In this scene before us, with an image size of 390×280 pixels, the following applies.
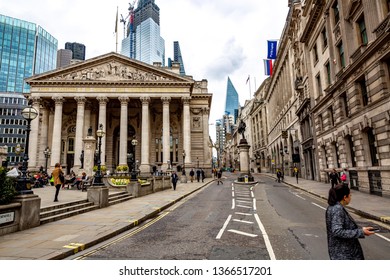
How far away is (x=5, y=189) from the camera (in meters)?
7.79

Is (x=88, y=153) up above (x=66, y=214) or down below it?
above

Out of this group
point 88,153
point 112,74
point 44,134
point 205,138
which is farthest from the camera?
point 205,138

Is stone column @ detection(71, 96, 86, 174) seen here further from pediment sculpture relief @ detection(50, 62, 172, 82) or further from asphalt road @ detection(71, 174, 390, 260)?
asphalt road @ detection(71, 174, 390, 260)

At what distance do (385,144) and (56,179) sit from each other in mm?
19603

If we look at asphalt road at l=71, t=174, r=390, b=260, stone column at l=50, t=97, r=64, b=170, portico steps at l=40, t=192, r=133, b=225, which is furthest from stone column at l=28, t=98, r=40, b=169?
asphalt road at l=71, t=174, r=390, b=260

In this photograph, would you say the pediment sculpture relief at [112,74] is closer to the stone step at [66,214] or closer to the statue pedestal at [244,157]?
the statue pedestal at [244,157]

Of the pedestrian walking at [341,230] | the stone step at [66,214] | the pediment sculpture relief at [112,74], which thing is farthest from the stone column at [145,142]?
the pedestrian walking at [341,230]

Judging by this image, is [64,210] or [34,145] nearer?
[64,210]

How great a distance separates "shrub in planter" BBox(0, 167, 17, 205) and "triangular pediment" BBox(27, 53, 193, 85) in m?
37.4

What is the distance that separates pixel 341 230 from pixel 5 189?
960cm

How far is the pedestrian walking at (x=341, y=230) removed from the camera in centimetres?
295

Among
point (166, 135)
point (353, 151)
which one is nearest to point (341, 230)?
point (353, 151)

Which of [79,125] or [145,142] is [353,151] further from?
[79,125]

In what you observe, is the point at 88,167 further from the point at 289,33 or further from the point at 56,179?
the point at 289,33
